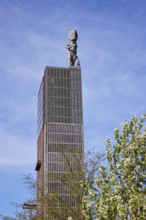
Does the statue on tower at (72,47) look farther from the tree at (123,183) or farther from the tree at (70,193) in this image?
the tree at (123,183)

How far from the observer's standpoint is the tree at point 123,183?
17.3 meters

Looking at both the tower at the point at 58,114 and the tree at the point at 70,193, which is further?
the tower at the point at 58,114

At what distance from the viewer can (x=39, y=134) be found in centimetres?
18588

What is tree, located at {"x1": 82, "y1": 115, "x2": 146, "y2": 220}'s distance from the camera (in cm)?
1730

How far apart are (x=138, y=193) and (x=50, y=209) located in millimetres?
16790

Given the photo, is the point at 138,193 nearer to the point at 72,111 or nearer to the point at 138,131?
the point at 138,131

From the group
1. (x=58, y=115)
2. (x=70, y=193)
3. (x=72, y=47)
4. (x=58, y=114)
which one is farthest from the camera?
(x=72, y=47)

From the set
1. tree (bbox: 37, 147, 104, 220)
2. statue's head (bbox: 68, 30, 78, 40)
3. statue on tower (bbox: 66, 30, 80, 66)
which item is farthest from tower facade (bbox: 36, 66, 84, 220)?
tree (bbox: 37, 147, 104, 220)

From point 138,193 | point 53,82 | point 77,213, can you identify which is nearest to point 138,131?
point 138,193

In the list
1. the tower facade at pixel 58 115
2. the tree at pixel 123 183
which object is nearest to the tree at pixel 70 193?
the tree at pixel 123 183

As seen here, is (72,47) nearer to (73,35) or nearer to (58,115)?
(73,35)

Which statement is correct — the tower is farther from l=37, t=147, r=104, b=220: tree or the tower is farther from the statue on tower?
l=37, t=147, r=104, b=220: tree

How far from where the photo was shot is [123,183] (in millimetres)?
18250

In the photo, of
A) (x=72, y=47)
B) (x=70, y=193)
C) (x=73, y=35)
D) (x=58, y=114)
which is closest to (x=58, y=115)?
(x=58, y=114)
